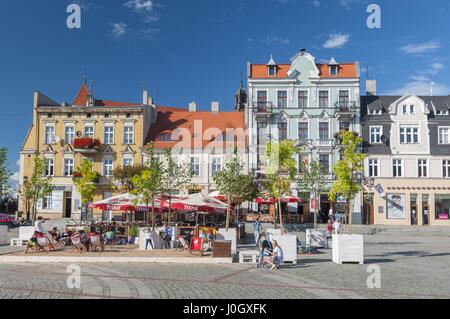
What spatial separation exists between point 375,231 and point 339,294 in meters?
26.5

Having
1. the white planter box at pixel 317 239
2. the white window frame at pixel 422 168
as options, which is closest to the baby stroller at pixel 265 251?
the white planter box at pixel 317 239

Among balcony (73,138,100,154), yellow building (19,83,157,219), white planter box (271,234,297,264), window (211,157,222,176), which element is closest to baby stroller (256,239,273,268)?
white planter box (271,234,297,264)

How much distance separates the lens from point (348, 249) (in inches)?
667

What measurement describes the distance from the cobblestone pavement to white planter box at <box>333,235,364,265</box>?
497 millimetres

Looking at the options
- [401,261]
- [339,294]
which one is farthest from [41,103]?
[339,294]

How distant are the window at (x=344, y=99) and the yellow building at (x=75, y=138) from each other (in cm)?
1818

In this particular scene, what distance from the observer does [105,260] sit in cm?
1708

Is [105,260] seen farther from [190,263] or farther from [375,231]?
[375,231]

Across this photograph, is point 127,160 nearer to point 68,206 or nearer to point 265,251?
point 68,206

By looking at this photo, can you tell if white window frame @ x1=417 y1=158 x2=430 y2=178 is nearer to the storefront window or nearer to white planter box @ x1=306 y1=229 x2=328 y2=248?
the storefront window

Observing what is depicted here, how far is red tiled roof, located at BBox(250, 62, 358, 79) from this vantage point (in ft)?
149

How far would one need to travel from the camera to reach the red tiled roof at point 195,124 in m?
46.8

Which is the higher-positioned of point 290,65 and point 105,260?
point 290,65
